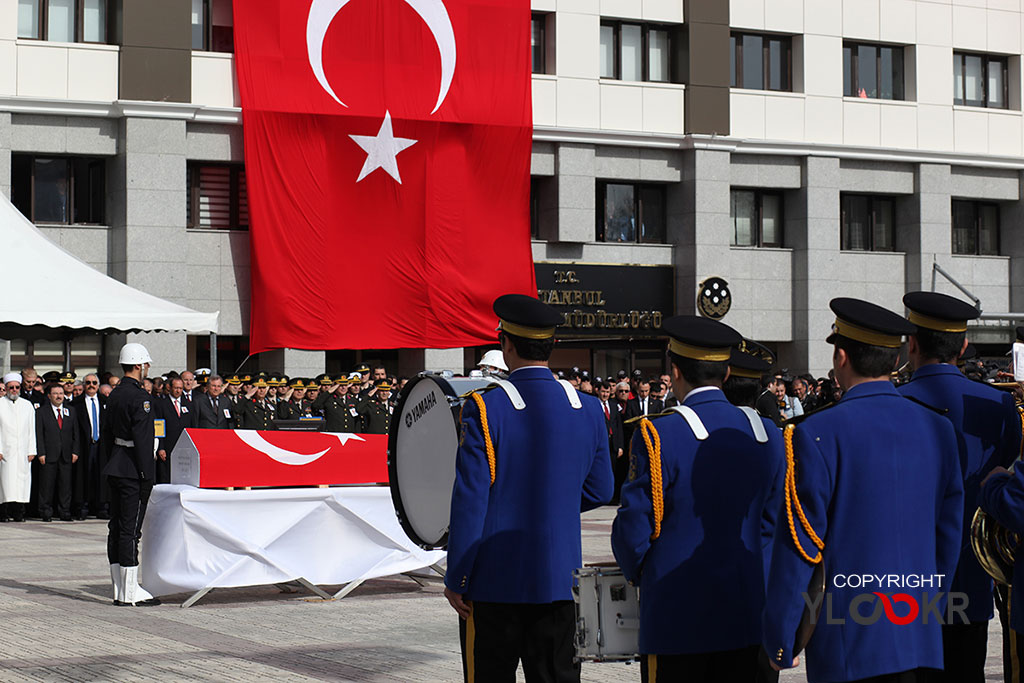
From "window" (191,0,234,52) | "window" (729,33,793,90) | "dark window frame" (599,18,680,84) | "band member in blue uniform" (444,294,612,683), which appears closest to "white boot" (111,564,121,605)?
"band member in blue uniform" (444,294,612,683)

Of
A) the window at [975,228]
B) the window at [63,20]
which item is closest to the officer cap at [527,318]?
the window at [63,20]

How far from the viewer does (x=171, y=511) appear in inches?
499

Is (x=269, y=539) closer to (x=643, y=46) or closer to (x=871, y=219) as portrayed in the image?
(x=643, y=46)

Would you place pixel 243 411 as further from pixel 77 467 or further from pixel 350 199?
pixel 350 199

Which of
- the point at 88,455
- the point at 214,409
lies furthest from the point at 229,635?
the point at 88,455

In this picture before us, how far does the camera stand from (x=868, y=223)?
36000 millimetres

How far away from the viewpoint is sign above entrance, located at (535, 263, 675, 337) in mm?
32031

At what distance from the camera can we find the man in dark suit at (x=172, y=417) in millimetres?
20156

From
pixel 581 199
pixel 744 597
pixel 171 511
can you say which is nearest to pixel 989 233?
pixel 581 199

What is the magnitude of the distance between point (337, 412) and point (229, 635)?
12.8 m

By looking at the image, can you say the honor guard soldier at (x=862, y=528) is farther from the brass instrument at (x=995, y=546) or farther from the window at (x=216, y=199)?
the window at (x=216, y=199)

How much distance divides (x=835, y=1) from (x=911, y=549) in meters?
31.9

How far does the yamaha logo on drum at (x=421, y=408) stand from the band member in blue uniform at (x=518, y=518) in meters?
1.13

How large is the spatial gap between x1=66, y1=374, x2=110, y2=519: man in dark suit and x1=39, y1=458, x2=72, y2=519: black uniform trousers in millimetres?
254
